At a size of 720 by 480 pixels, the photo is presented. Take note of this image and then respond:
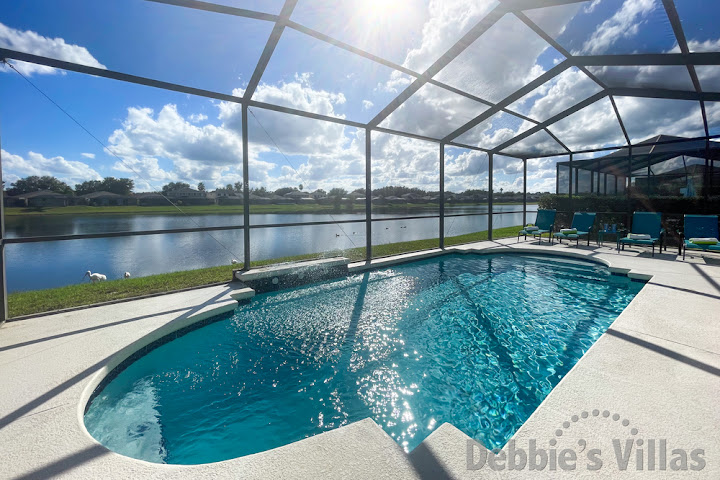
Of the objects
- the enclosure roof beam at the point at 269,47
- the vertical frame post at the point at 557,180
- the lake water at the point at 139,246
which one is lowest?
the lake water at the point at 139,246

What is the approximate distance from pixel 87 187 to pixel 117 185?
42 cm

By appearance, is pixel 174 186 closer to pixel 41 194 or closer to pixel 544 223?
pixel 41 194

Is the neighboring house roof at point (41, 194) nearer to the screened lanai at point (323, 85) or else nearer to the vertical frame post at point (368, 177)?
the screened lanai at point (323, 85)

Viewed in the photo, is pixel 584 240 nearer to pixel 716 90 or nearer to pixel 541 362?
pixel 716 90

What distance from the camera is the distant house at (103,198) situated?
16.8ft

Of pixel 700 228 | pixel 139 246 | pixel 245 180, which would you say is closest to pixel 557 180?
pixel 700 228

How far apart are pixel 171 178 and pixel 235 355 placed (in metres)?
4.12

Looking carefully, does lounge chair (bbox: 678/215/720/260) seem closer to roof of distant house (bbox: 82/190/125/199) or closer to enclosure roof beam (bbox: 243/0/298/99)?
enclosure roof beam (bbox: 243/0/298/99)

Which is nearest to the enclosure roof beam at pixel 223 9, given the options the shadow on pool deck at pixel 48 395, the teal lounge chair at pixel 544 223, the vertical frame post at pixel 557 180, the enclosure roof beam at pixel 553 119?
the shadow on pool deck at pixel 48 395

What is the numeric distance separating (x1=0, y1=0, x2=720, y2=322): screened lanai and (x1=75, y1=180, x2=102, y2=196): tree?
109mm

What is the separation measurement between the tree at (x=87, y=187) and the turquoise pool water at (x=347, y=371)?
3.57 meters

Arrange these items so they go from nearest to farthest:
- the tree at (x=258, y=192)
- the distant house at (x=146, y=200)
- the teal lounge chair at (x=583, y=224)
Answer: the distant house at (x=146, y=200)
the tree at (x=258, y=192)
the teal lounge chair at (x=583, y=224)

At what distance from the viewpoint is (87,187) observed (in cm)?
539

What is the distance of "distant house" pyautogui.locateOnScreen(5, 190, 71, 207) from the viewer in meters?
3.91
